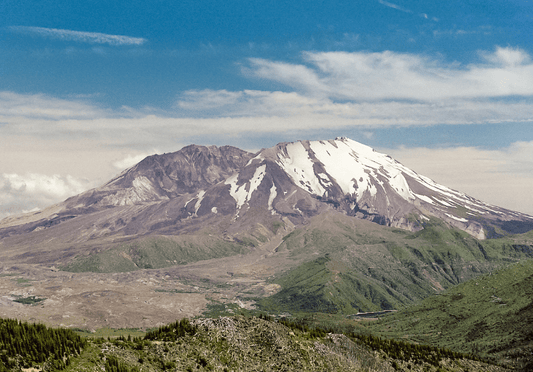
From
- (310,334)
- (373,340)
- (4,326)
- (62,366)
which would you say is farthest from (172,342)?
(373,340)

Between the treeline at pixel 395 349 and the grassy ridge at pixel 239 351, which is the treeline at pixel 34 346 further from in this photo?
the treeline at pixel 395 349

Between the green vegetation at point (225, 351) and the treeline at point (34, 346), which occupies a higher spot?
the treeline at point (34, 346)

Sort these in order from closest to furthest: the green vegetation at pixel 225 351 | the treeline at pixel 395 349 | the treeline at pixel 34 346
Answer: the treeline at pixel 34 346, the green vegetation at pixel 225 351, the treeline at pixel 395 349

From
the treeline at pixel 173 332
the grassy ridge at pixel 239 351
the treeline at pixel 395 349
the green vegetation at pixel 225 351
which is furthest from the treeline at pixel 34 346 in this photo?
the treeline at pixel 395 349

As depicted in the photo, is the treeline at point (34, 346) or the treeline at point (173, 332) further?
the treeline at point (173, 332)

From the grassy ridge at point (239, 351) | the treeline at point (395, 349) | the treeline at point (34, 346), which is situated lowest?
the treeline at point (395, 349)

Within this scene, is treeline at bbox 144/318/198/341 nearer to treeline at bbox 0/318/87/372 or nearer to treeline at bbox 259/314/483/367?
treeline at bbox 0/318/87/372

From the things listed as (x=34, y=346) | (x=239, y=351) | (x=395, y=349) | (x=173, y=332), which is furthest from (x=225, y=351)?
(x=395, y=349)

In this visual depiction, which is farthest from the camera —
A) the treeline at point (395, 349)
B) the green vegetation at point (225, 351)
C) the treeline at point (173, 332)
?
the treeline at point (395, 349)

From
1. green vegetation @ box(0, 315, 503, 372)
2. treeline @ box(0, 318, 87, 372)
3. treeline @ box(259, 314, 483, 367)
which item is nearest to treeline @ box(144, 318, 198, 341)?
green vegetation @ box(0, 315, 503, 372)
